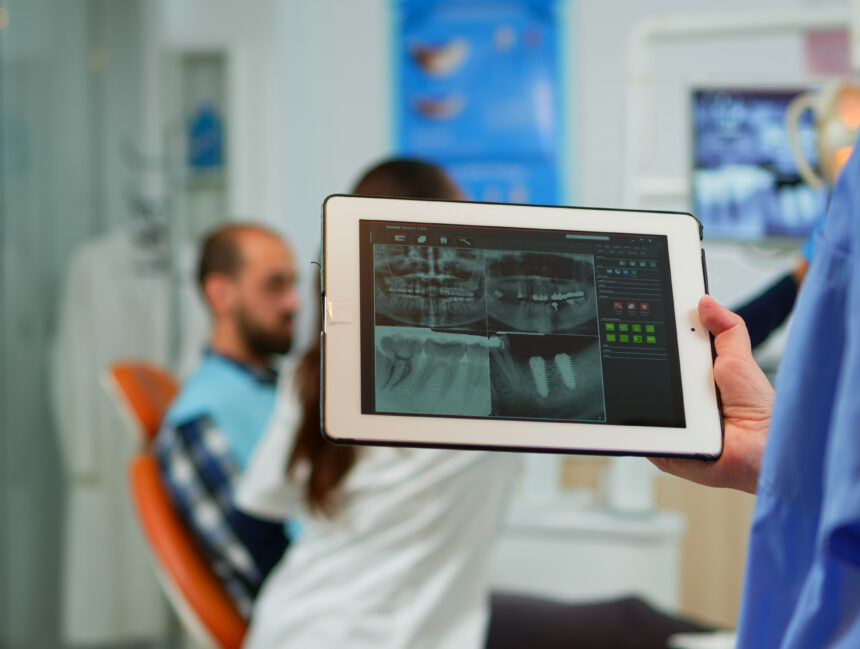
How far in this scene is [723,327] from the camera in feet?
1.88

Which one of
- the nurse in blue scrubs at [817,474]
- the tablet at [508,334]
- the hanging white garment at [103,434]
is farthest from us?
the hanging white garment at [103,434]

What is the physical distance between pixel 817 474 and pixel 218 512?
122 cm

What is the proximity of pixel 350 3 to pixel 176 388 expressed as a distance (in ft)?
5.26

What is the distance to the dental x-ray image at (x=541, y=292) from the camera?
568 mm

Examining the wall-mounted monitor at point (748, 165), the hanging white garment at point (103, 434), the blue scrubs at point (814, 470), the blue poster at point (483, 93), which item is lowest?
the hanging white garment at point (103, 434)

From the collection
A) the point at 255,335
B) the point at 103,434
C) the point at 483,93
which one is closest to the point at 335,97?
the point at 483,93

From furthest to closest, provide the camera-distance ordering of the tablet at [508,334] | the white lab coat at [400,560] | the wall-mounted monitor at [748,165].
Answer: the wall-mounted monitor at [748,165]
the white lab coat at [400,560]
the tablet at [508,334]

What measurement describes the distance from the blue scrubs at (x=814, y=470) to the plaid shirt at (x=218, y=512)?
1.13 m

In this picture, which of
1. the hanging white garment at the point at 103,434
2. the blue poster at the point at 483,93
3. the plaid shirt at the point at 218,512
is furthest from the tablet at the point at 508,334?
the blue poster at the point at 483,93

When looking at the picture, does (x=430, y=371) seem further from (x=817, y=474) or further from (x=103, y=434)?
(x=103, y=434)

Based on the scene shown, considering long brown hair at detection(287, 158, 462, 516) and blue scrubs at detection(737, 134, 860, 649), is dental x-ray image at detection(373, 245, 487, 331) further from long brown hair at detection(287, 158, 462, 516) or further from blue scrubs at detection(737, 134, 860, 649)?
long brown hair at detection(287, 158, 462, 516)

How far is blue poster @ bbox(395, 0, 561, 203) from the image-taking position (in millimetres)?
2766

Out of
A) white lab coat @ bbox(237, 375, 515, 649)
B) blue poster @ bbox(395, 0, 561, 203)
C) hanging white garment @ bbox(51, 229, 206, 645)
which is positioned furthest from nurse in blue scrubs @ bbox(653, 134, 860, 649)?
blue poster @ bbox(395, 0, 561, 203)

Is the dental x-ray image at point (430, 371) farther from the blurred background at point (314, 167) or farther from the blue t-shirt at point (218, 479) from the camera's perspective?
the blue t-shirt at point (218, 479)
